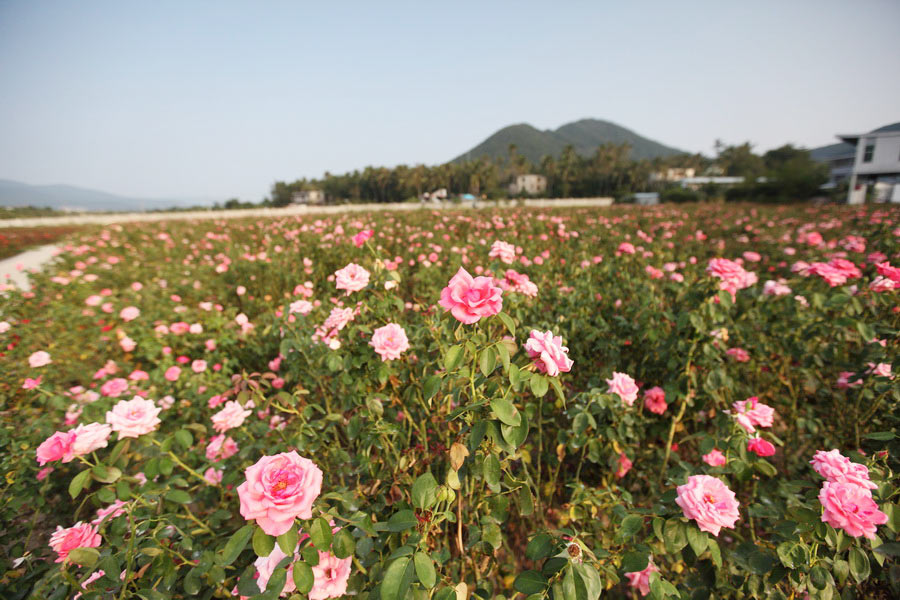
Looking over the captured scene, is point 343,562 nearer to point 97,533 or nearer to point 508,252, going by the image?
point 97,533

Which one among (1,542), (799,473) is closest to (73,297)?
(1,542)

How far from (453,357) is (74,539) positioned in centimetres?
121

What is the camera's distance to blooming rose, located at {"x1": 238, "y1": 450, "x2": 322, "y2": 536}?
65cm

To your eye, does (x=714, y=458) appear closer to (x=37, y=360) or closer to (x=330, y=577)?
(x=330, y=577)

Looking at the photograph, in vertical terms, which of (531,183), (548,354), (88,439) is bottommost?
(88,439)

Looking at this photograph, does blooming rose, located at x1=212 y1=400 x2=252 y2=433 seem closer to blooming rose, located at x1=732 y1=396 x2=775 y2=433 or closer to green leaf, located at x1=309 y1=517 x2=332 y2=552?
green leaf, located at x1=309 y1=517 x2=332 y2=552

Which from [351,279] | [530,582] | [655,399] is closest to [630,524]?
[530,582]

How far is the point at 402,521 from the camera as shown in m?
0.80

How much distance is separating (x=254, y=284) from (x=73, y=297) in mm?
1879

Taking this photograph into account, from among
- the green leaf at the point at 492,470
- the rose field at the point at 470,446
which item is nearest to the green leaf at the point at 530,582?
the rose field at the point at 470,446

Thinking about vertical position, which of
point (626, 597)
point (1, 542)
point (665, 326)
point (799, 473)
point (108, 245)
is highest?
point (108, 245)

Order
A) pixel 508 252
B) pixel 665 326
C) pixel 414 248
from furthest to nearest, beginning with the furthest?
pixel 414 248, pixel 665 326, pixel 508 252

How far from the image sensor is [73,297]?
409 cm

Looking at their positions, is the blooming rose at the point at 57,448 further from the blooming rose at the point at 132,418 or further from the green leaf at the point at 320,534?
the green leaf at the point at 320,534
